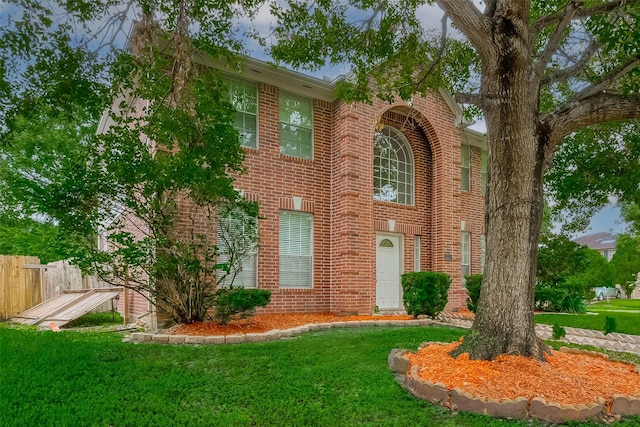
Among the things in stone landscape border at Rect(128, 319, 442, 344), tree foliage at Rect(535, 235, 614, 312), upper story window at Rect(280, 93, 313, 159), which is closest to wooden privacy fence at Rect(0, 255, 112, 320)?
stone landscape border at Rect(128, 319, 442, 344)

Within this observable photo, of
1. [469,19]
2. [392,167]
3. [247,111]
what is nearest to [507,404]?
[469,19]

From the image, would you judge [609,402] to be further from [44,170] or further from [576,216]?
[44,170]

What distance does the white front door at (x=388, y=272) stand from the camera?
40.7 feet

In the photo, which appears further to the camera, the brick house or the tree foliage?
the tree foliage

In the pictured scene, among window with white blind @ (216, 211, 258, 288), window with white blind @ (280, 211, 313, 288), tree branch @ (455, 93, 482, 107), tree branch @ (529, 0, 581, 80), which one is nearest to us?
tree branch @ (529, 0, 581, 80)

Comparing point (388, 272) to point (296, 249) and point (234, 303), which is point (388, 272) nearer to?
point (296, 249)

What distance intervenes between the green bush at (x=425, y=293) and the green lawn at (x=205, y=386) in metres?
3.57

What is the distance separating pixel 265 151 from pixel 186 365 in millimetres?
6396

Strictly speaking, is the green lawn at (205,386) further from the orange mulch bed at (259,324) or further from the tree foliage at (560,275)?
the tree foliage at (560,275)

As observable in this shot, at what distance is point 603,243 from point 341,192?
52.3 m

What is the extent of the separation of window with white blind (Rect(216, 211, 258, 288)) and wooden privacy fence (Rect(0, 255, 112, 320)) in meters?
3.77

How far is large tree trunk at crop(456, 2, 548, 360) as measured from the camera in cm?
495

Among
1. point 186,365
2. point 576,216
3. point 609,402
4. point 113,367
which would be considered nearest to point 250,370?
point 186,365

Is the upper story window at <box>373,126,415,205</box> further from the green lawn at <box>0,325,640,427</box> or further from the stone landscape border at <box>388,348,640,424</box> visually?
the stone landscape border at <box>388,348,640,424</box>
